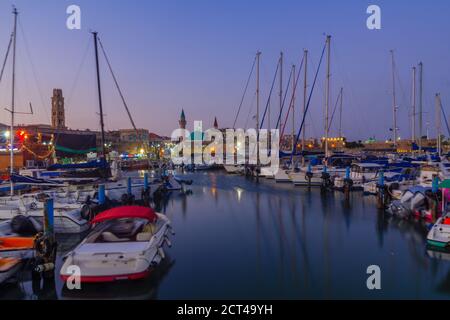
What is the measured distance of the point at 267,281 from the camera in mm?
10805

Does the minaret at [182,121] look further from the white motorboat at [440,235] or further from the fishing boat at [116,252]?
the white motorboat at [440,235]

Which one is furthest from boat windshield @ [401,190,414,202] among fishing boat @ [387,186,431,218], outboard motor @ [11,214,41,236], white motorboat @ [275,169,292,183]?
white motorboat @ [275,169,292,183]

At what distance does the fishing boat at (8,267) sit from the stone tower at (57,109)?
80678 millimetres

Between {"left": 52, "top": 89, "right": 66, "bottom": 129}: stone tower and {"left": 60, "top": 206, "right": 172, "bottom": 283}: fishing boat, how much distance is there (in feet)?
262

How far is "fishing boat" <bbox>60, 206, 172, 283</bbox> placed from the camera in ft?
32.0

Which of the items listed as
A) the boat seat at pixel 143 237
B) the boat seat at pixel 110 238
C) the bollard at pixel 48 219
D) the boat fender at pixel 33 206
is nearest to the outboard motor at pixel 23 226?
the boat fender at pixel 33 206

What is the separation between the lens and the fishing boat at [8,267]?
9852 mm

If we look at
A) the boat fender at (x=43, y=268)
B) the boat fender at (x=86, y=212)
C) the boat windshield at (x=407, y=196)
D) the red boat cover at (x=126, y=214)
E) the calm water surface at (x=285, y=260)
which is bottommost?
the calm water surface at (x=285, y=260)

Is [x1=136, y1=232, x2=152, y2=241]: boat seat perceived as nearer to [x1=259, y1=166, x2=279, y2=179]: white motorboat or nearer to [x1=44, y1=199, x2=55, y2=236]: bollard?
[x1=44, y1=199, x2=55, y2=236]: bollard

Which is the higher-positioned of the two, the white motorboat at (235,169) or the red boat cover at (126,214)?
the red boat cover at (126,214)

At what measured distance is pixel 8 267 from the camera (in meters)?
10.0

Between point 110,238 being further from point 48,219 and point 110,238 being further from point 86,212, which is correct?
point 86,212

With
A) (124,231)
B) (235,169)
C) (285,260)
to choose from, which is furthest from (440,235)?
(235,169)

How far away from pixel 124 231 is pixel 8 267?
157 inches
